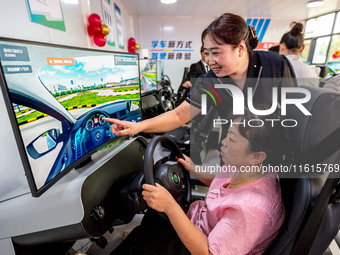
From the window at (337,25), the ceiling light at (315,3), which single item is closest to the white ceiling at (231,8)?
the ceiling light at (315,3)

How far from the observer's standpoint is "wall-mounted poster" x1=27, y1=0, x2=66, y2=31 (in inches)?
55.1

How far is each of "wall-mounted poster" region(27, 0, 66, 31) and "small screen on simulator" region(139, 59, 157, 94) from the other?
1.55 metres

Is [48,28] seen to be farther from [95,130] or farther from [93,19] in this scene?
[95,130]

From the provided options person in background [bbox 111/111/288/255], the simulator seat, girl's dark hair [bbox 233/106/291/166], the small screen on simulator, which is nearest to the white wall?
the small screen on simulator

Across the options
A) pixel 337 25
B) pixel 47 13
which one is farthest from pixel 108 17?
pixel 337 25

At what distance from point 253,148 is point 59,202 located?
87cm

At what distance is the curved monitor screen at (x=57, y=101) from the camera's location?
610mm

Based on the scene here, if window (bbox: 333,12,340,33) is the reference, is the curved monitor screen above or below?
below

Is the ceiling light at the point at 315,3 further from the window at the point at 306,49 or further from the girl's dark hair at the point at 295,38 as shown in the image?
the girl's dark hair at the point at 295,38

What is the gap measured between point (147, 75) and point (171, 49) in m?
3.54

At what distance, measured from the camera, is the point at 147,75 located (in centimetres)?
354

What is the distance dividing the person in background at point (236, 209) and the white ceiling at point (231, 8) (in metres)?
4.86

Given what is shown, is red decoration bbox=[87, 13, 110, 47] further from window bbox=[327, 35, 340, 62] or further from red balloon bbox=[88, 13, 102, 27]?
window bbox=[327, 35, 340, 62]

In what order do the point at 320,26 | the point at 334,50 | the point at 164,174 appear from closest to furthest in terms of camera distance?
the point at 164,174 < the point at 334,50 < the point at 320,26
